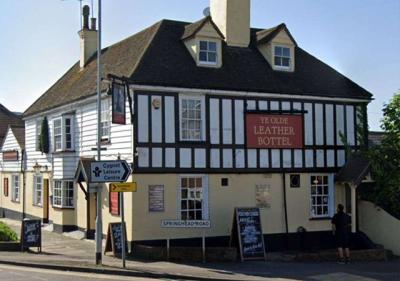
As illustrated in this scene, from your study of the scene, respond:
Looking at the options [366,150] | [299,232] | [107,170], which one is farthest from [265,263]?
[366,150]

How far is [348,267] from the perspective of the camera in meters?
17.9

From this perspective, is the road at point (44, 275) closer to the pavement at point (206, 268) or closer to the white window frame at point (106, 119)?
the pavement at point (206, 268)

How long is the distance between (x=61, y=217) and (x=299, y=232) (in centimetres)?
977

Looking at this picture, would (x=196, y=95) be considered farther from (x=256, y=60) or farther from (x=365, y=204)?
(x=365, y=204)

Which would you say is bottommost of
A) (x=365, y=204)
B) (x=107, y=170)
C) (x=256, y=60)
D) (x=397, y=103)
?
(x=365, y=204)

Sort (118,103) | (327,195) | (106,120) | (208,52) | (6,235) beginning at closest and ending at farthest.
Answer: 1. (118,103)
2. (6,235)
3. (106,120)
4. (208,52)
5. (327,195)

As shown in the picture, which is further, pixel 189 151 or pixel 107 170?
pixel 189 151

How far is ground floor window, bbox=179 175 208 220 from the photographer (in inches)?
797

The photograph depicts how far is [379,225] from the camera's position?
2259cm

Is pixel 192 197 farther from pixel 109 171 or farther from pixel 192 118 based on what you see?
pixel 109 171

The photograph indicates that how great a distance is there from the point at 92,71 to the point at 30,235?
880 cm

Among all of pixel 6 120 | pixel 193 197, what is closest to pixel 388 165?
pixel 193 197

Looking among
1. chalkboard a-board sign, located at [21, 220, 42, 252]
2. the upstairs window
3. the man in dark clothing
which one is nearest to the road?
chalkboard a-board sign, located at [21, 220, 42, 252]

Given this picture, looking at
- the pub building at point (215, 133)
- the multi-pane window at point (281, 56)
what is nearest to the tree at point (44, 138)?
the pub building at point (215, 133)
